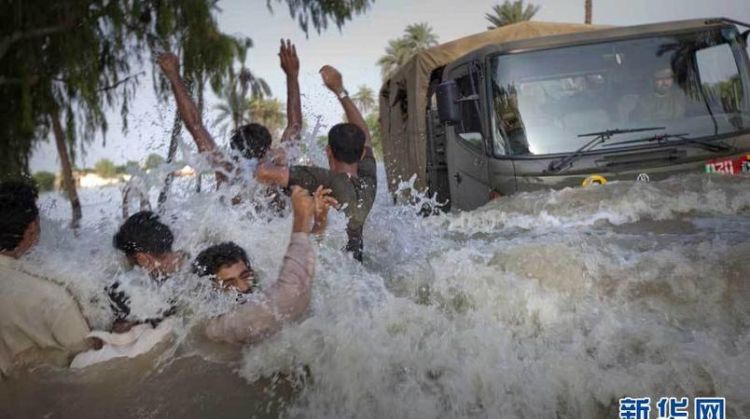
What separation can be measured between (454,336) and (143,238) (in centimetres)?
146

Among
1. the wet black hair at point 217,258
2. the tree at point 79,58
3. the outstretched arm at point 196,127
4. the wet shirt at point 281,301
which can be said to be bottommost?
the wet shirt at point 281,301

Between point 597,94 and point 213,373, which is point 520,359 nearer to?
point 213,373

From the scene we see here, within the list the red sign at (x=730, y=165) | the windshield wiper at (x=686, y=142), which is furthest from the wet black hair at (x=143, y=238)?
the red sign at (x=730, y=165)

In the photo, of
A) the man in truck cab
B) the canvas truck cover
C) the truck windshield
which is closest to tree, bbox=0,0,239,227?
the canvas truck cover

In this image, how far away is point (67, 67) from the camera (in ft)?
37.9

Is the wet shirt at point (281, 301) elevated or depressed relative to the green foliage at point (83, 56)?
depressed

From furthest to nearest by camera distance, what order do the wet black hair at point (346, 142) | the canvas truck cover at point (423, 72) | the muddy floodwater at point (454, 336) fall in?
the canvas truck cover at point (423, 72), the wet black hair at point (346, 142), the muddy floodwater at point (454, 336)

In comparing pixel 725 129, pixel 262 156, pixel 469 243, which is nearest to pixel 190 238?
pixel 262 156

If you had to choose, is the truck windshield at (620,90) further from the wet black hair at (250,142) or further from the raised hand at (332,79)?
the wet black hair at (250,142)

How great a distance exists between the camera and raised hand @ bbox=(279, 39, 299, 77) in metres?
4.09

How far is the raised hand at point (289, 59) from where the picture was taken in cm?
409

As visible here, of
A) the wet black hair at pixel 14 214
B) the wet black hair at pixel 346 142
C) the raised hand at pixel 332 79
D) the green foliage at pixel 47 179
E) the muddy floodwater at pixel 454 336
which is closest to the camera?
Result: the muddy floodwater at pixel 454 336

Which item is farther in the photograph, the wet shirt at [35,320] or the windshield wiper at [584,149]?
the windshield wiper at [584,149]

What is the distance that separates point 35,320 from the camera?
2.76 m
